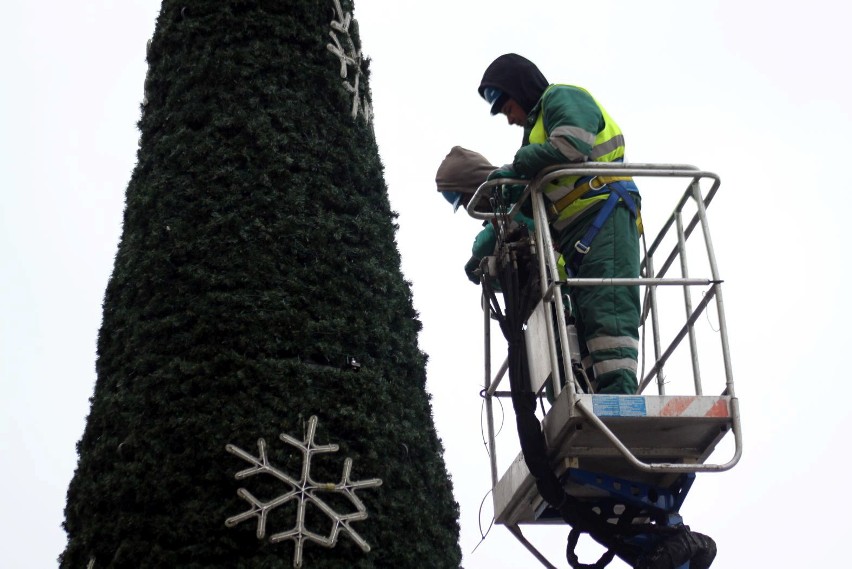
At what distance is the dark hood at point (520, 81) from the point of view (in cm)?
805

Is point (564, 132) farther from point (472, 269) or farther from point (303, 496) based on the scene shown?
point (303, 496)

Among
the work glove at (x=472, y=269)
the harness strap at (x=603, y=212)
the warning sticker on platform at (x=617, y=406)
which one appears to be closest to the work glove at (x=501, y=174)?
the harness strap at (x=603, y=212)

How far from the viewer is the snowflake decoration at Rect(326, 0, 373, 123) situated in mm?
8211

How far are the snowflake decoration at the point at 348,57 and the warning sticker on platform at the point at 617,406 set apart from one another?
8.21ft

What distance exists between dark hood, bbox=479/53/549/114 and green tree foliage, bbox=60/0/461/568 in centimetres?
85

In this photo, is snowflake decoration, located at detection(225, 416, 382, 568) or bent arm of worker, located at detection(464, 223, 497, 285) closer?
snowflake decoration, located at detection(225, 416, 382, 568)

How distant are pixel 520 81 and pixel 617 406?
7.67ft

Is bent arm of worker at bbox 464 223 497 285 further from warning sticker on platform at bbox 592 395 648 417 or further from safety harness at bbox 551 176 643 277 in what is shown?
warning sticker on platform at bbox 592 395 648 417

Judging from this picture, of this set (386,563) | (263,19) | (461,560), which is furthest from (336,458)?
(263,19)

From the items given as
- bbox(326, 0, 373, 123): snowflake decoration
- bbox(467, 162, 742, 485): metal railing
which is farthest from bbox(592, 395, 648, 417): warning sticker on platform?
bbox(326, 0, 373, 123): snowflake decoration

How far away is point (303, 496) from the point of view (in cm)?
623

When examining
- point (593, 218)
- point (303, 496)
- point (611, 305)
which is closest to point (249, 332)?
point (303, 496)

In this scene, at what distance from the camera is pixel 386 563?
20.9 feet

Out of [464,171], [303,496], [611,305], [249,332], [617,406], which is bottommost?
[303,496]
